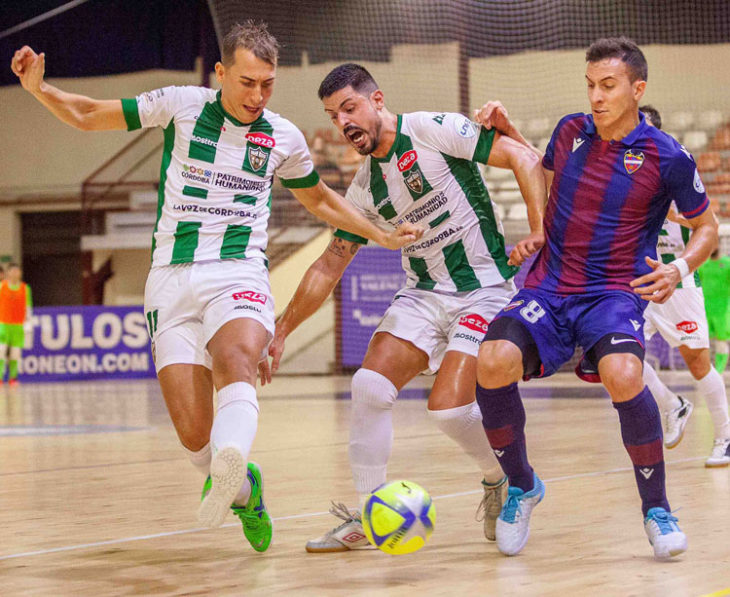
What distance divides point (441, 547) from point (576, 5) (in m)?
15.6

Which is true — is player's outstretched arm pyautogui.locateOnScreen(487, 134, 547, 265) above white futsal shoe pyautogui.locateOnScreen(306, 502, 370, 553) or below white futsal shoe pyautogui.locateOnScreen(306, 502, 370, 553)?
above

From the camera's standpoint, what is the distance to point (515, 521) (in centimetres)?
393

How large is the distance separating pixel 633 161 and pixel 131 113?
192cm

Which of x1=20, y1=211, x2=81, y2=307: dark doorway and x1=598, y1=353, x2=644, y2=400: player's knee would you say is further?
x1=20, y1=211, x2=81, y2=307: dark doorway

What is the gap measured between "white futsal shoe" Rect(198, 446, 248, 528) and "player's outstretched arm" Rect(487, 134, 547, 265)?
133cm

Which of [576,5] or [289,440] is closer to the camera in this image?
[289,440]

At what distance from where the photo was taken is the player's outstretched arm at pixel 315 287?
459 cm

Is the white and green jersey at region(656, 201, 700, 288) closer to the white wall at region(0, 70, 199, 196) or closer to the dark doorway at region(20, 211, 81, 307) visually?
the white wall at region(0, 70, 199, 196)

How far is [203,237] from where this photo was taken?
14.0ft

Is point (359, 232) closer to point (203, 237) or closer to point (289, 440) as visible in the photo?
point (203, 237)

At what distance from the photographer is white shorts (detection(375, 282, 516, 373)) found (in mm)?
4438

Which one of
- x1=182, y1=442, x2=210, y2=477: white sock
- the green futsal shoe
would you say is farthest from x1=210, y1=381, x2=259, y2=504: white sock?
x1=182, y1=442, x2=210, y2=477: white sock

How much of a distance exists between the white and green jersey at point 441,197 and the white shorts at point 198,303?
27.1 inches

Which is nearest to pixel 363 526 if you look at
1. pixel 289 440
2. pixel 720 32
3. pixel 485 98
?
pixel 289 440
